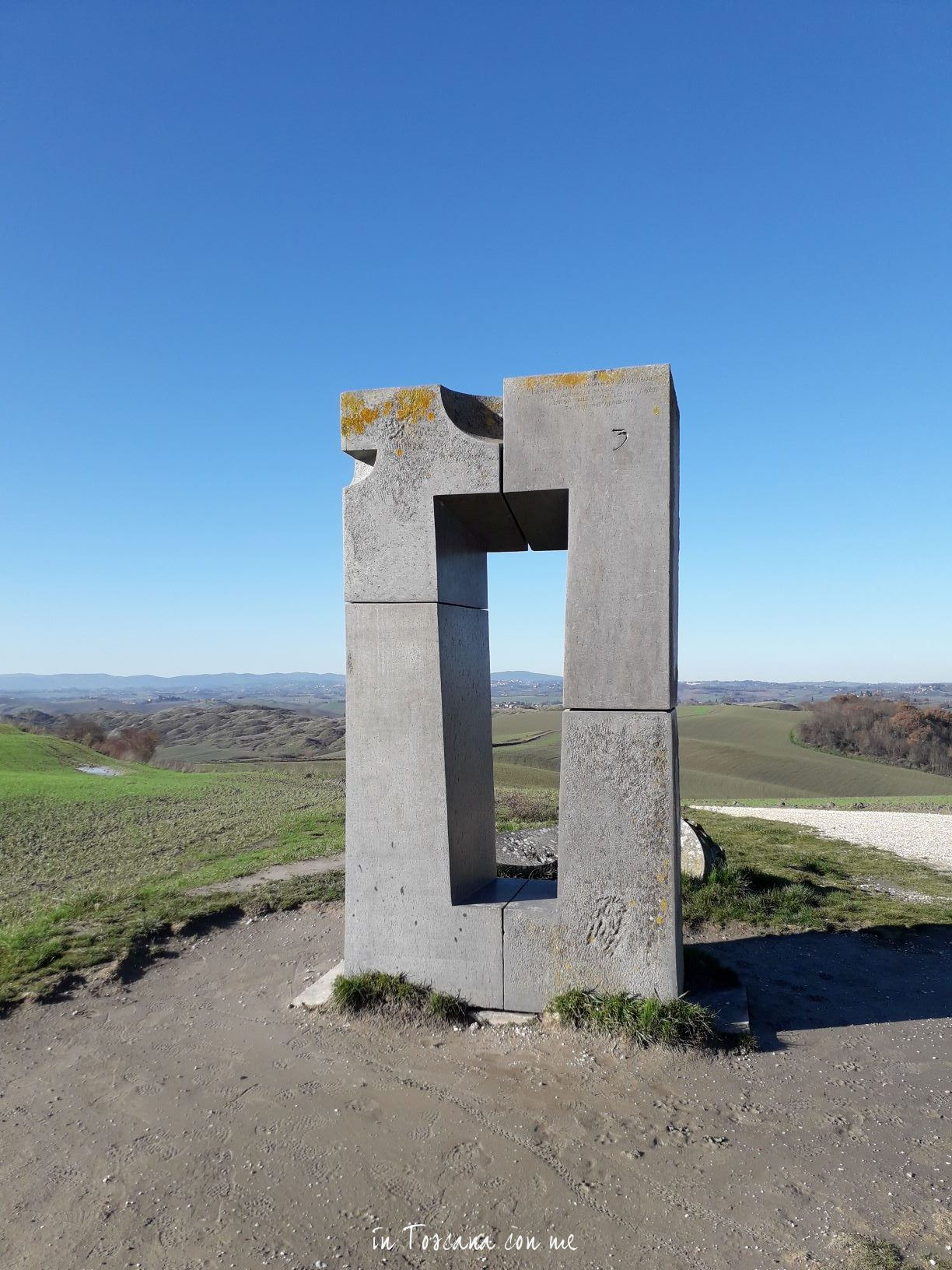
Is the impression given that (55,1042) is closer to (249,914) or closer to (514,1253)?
(249,914)

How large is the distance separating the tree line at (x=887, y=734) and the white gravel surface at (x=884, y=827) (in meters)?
38.6

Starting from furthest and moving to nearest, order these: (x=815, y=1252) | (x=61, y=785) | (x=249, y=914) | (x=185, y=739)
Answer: (x=185, y=739), (x=61, y=785), (x=249, y=914), (x=815, y=1252)

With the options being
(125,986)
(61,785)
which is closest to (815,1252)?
(125,986)

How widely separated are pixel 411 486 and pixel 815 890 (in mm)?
7273

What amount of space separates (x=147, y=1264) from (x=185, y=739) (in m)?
80.0

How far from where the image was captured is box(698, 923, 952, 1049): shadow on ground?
5.92 metres

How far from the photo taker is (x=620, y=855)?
563 cm

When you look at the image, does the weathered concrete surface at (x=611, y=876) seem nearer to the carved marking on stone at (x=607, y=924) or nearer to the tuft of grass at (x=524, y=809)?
the carved marking on stone at (x=607, y=924)

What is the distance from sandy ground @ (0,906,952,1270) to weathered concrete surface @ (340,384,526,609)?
3.53 metres

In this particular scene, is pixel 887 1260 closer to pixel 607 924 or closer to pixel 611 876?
pixel 607 924

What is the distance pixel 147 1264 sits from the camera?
347 cm

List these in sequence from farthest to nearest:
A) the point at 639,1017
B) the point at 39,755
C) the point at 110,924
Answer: the point at 39,755 → the point at 110,924 → the point at 639,1017

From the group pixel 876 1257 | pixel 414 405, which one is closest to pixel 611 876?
pixel 876 1257

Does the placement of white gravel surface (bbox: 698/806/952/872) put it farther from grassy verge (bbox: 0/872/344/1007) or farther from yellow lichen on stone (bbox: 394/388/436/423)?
yellow lichen on stone (bbox: 394/388/436/423)
